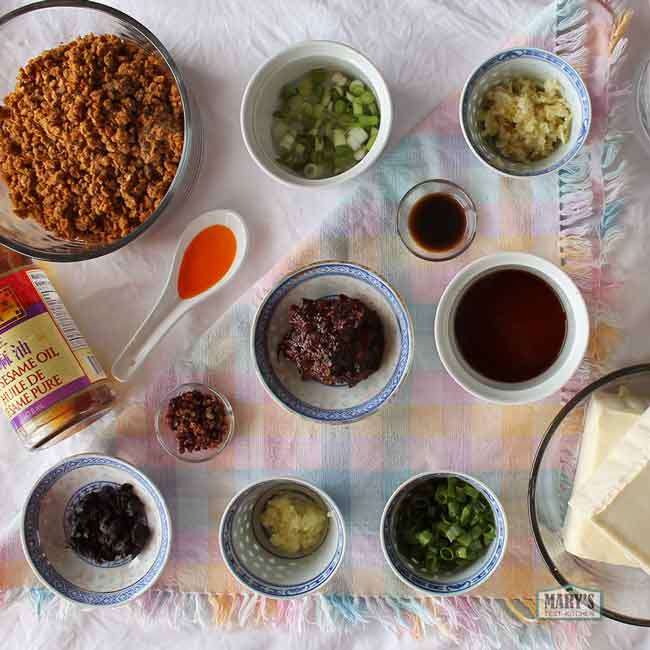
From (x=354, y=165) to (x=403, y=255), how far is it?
0.24 m

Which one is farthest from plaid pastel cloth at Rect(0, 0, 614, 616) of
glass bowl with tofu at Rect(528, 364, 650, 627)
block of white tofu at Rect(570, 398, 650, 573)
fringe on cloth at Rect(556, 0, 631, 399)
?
block of white tofu at Rect(570, 398, 650, 573)

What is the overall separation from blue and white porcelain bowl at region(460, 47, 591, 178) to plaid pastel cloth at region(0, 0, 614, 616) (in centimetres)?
6

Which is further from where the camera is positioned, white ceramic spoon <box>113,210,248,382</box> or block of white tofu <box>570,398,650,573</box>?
white ceramic spoon <box>113,210,248,382</box>

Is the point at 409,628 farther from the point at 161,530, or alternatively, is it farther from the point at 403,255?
the point at 403,255

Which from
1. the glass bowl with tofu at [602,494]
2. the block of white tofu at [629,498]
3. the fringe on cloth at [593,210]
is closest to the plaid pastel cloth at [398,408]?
the fringe on cloth at [593,210]

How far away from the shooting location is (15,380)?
5.06 feet

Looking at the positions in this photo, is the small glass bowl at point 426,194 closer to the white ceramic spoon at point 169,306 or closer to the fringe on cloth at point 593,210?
the fringe on cloth at point 593,210

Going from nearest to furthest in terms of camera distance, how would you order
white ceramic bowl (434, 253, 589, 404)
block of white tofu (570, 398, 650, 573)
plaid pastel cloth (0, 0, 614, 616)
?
block of white tofu (570, 398, 650, 573) → white ceramic bowl (434, 253, 589, 404) → plaid pastel cloth (0, 0, 614, 616)

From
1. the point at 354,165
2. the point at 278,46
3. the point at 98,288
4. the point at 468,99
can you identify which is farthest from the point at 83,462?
the point at 468,99

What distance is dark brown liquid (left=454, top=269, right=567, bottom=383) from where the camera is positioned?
5.12 feet

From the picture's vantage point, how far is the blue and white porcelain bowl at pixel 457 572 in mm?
1512

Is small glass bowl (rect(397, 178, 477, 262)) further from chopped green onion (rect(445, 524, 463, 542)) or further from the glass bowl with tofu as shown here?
chopped green onion (rect(445, 524, 463, 542))

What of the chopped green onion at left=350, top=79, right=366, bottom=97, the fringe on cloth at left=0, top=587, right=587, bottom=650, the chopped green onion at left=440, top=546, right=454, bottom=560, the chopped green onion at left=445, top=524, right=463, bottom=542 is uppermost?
the chopped green onion at left=350, top=79, right=366, bottom=97

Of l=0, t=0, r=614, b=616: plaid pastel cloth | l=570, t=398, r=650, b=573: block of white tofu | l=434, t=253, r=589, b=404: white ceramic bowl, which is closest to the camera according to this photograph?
l=570, t=398, r=650, b=573: block of white tofu
